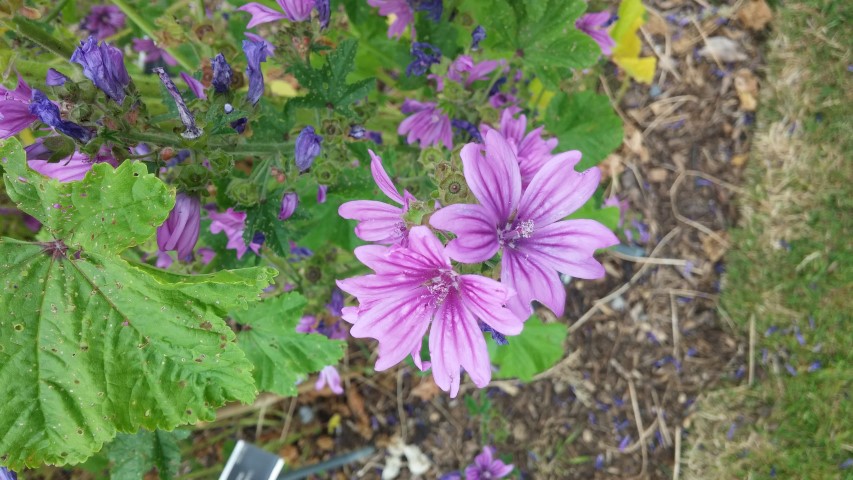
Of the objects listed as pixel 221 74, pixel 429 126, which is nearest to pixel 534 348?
pixel 429 126

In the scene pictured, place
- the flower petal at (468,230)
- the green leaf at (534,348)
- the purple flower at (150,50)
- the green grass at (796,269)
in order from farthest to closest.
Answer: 1. the green grass at (796,269)
2. the green leaf at (534,348)
3. the purple flower at (150,50)
4. the flower petal at (468,230)

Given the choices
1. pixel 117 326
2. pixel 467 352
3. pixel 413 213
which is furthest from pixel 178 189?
pixel 467 352

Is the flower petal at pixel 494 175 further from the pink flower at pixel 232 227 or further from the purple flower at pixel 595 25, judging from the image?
the purple flower at pixel 595 25

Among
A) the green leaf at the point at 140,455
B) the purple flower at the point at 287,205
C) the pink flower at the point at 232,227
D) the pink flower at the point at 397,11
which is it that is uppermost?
the pink flower at the point at 397,11

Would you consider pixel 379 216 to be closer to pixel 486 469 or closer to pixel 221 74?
pixel 221 74

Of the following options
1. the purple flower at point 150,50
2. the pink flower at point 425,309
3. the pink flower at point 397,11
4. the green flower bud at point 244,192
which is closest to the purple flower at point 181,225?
the green flower bud at point 244,192

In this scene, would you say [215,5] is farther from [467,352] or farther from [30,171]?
[467,352]
